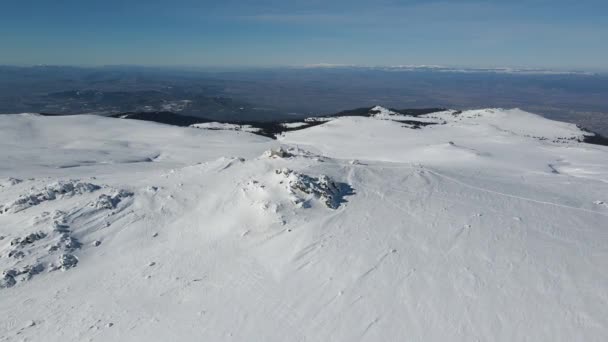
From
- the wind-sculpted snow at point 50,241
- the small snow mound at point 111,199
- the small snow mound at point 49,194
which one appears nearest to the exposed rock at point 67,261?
the wind-sculpted snow at point 50,241

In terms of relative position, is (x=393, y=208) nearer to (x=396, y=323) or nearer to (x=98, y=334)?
(x=396, y=323)

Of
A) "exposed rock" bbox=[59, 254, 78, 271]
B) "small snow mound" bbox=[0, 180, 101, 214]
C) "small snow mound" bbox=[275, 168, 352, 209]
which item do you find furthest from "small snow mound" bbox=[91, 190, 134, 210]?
"small snow mound" bbox=[275, 168, 352, 209]

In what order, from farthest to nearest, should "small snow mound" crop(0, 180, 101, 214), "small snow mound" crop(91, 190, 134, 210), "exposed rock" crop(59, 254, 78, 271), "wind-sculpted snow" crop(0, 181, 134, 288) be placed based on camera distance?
1. "small snow mound" crop(91, 190, 134, 210)
2. "small snow mound" crop(0, 180, 101, 214)
3. "exposed rock" crop(59, 254, 78, 271)
4. "wind-sculpted snow" crop(0, 181, 134, 288)

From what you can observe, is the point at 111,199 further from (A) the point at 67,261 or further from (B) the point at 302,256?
(B) the point at 302,256

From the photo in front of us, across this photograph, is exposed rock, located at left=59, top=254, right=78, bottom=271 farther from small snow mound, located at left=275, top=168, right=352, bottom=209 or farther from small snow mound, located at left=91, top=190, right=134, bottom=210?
small snow mound, located at left=275, top=168, right=352, bottom=209

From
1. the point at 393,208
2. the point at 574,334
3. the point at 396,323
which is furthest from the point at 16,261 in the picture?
the point at 574,334

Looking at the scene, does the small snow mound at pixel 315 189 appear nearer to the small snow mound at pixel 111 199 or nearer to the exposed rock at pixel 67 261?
the small snow mound at pixel 111 199

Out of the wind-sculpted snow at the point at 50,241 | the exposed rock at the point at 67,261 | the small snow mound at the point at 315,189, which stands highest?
the small snow mound at the point at 315,189
